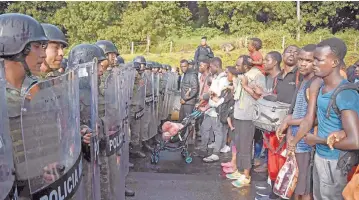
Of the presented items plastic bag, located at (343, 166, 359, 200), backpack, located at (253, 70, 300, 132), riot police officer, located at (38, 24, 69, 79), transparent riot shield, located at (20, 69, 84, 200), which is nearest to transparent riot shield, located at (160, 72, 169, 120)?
backpack, located at (253, 70, 300, 132)

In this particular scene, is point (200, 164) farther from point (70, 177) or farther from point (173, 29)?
point (173, 29)

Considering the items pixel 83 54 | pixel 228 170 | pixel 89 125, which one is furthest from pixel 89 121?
pixel 228 170

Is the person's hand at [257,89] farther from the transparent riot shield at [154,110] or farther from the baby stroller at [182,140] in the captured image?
the transparent riot shield at [154,110]

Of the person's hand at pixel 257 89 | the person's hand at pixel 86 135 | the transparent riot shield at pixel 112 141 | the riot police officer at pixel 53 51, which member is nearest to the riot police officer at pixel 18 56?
the person's hand at pixel 86 135

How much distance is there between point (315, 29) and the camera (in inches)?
1430

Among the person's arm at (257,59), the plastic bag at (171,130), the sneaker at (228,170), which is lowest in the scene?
the sneaker at (228,170)

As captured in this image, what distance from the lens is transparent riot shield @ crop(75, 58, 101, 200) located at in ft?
8.94

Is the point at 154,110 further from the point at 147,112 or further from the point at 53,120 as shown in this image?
the point at 53,120

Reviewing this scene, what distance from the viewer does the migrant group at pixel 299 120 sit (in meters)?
3.06

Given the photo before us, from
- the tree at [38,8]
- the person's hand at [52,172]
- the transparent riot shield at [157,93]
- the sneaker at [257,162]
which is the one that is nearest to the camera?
the person's hand at [52,172]

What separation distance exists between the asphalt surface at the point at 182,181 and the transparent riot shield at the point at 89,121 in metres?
2.80

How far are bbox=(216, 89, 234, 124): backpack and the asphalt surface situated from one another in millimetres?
793

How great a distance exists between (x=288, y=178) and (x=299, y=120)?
0.57 meters

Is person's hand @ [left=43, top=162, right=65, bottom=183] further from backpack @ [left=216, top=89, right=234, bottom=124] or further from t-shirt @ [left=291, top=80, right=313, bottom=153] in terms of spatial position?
backpack @ [left=216, top=89, right=234, bottom=124]
